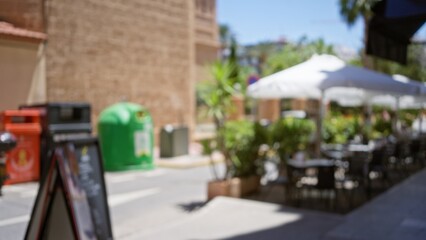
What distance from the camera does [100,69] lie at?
46.8 feet

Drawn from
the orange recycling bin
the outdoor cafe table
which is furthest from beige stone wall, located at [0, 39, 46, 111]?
the outdoor cafe table

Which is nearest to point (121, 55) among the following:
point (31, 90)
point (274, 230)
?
point (31, 90)

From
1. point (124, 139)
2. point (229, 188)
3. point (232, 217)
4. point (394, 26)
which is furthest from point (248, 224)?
point (124, 139)

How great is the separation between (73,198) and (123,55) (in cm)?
1101

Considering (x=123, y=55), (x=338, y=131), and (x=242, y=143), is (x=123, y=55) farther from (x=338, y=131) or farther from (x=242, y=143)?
(x=242, y=143)

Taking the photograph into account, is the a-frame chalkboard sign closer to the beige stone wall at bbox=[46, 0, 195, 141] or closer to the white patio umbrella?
the white patio umbrella

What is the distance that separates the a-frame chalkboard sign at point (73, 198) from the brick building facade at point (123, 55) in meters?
6.35

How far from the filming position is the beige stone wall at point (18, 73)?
202 inches

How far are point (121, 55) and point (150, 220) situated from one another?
8.64 meters

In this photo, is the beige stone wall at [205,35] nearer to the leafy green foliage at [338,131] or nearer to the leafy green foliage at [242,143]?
the leafy green foliage at [338,131]

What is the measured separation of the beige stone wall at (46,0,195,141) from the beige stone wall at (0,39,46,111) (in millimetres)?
1559

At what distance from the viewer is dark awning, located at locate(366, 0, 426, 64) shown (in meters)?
5.63

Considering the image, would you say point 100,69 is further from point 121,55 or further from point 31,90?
point 31,90

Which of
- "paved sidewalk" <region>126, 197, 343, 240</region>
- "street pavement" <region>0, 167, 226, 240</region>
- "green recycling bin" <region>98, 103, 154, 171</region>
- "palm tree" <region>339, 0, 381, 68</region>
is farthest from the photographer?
"palm tree" <region>339, 0, 381, 68</region>
